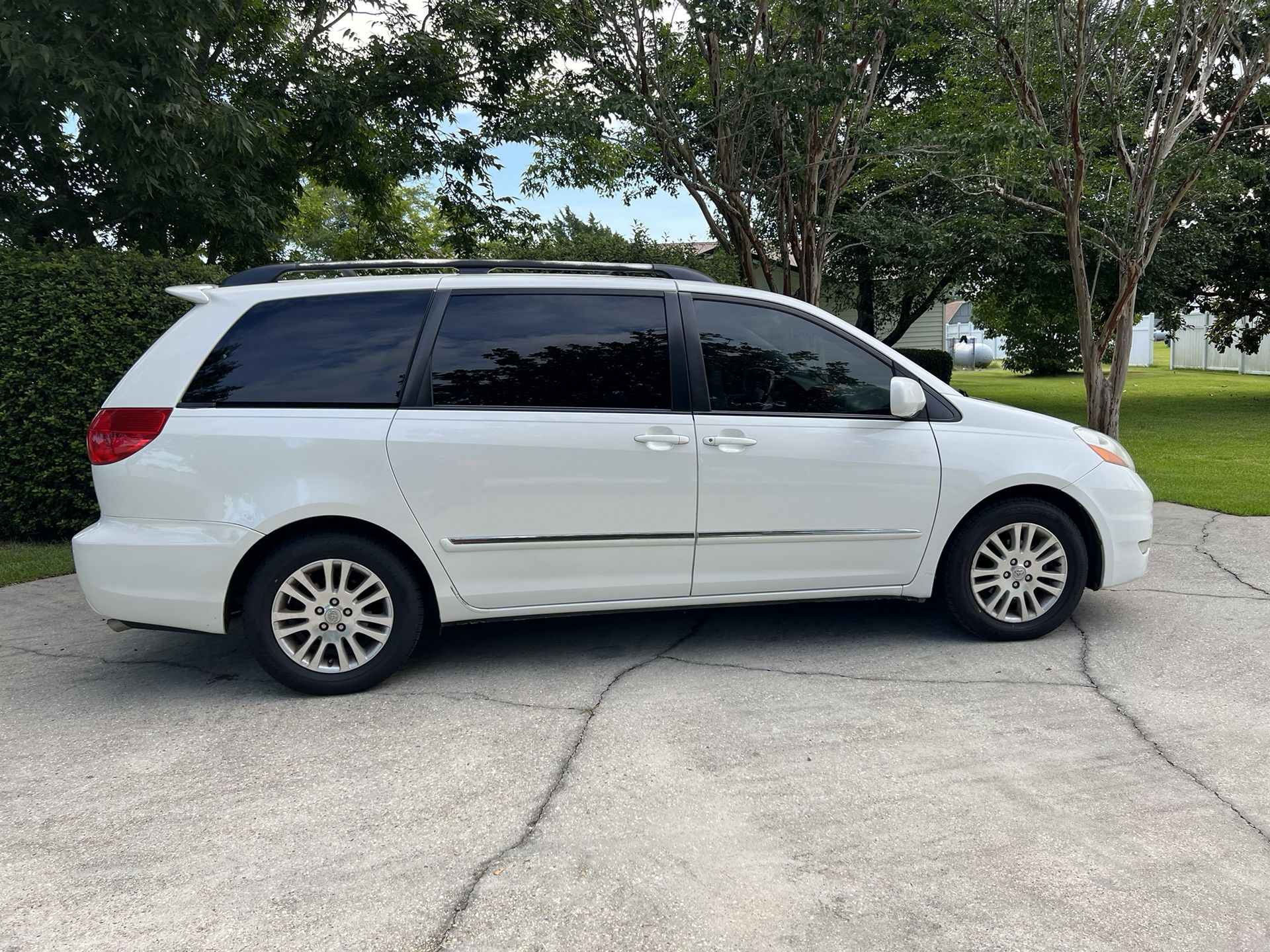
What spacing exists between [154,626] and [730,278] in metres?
9.07

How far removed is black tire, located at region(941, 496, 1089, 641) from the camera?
196 inches

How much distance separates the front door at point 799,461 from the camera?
186 inches

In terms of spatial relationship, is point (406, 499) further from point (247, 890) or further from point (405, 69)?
point (405, 69)

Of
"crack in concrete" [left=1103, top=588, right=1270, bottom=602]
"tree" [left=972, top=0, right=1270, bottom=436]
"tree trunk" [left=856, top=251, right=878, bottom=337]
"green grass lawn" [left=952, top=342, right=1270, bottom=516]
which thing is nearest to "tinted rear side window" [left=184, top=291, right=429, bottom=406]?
"crack in concrete" [left=1103, top=588, right=1270, bottom=602]

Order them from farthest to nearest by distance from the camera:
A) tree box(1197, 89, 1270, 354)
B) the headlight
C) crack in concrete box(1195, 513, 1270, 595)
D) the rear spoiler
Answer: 1. tree box(1197, 89, 1270, 354)
2. crack in concrete box(1195, 513, 1270, 595)
3. the headlight
4. the rear spoiler

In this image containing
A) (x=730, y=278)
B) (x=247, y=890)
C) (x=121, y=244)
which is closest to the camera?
(x=247, y=890)

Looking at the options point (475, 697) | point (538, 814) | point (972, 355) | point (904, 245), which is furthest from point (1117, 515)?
point (972, 355)

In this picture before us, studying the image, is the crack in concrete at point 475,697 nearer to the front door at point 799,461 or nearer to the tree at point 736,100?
the front door at point 799,461

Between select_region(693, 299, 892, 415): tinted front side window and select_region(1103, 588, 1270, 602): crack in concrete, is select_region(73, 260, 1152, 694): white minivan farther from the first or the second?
select_region(1103, 588, 1270, 602): crack in concrete

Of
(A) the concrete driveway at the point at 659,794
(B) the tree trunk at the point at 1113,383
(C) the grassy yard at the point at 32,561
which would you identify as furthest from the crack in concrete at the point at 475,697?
(B) the tree trunk at the point at 1113,383

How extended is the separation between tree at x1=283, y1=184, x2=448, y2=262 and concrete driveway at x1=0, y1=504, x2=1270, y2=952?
3988 millimetres

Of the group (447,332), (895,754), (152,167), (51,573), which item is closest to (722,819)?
(895,754)

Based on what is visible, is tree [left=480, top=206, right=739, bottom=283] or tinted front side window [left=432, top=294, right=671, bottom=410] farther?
tree [left=480, top=206, right=739, bottom=283]

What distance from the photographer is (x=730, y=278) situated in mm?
12289
